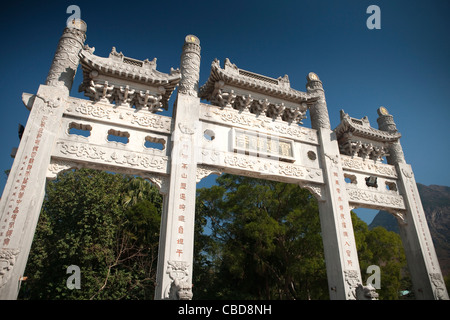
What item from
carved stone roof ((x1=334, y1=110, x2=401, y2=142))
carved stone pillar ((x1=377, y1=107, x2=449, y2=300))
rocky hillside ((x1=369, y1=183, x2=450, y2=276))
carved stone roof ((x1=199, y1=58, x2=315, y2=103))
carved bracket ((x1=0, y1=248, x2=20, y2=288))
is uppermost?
rocky hillside ((x1=369, y1=183, x2=450, y2=276))

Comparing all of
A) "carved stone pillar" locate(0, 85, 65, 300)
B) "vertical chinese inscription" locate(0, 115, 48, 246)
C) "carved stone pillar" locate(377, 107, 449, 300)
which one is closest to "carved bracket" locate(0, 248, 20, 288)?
"carved stone pillar" locate(0, 85, 65, 300)

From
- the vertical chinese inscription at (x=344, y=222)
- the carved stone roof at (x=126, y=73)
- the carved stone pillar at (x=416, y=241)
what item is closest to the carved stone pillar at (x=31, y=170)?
the carved stone roof at (x=126, y=73)

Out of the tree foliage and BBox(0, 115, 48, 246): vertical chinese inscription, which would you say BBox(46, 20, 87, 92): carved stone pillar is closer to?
BBox(0, 115, 48, 246): vertical chinese inscription

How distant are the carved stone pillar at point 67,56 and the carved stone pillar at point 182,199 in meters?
2.47

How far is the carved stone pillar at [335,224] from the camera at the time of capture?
22.4ft

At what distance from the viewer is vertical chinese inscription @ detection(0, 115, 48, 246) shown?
5.08m

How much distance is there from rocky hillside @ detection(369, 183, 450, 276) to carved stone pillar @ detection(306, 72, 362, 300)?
28726mm

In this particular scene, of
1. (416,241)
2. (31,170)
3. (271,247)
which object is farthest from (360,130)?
(31,170)

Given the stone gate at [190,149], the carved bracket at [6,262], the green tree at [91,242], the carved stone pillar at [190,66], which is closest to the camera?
the carved bracket at [6,262]

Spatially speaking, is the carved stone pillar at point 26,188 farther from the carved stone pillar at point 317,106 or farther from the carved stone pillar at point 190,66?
the carved stone pillar at point 317,106

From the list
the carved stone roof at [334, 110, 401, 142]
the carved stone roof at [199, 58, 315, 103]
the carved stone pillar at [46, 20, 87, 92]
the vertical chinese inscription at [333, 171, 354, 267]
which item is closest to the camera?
the carved stone pillar at [46, 20, 87, 92]

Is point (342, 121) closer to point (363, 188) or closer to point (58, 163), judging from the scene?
point (363, 188)
